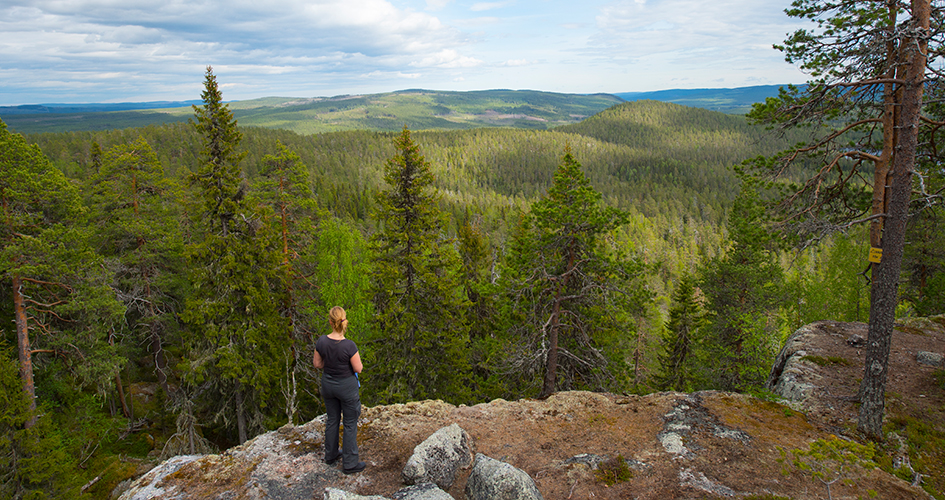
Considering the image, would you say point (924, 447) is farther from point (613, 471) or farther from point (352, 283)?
point (352, 283)

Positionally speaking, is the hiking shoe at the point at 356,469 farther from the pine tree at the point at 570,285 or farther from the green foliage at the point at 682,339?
the green foliage at the point at 682,339

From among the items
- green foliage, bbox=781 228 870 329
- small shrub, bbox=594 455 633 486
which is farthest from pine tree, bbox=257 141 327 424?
green foliage, bbox=781 228 870 329

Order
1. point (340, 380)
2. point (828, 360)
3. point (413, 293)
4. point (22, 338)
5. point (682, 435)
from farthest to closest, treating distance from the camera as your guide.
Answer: point (413, 293) < point (22, 338) < point (828, 360) < point (682, 435) < point (340, 380)

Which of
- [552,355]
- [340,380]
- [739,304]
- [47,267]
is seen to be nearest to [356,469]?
[340,380]

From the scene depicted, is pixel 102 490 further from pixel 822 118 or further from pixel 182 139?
pixel 182 139

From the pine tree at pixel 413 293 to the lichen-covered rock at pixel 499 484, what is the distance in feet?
26.2

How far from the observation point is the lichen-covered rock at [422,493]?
585 cm

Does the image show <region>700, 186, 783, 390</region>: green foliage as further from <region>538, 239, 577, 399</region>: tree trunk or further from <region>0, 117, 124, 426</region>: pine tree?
<region>0, 117, 124, 426</region>: pine tree

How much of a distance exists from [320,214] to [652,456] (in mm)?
16909

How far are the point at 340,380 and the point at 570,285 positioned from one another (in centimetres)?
893

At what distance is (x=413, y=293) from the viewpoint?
14.2 m

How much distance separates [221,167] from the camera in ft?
44.4

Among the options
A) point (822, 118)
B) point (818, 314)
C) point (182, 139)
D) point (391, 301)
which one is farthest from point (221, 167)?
point (182, 139)

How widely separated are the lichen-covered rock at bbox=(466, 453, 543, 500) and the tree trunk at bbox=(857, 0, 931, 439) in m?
6.40
